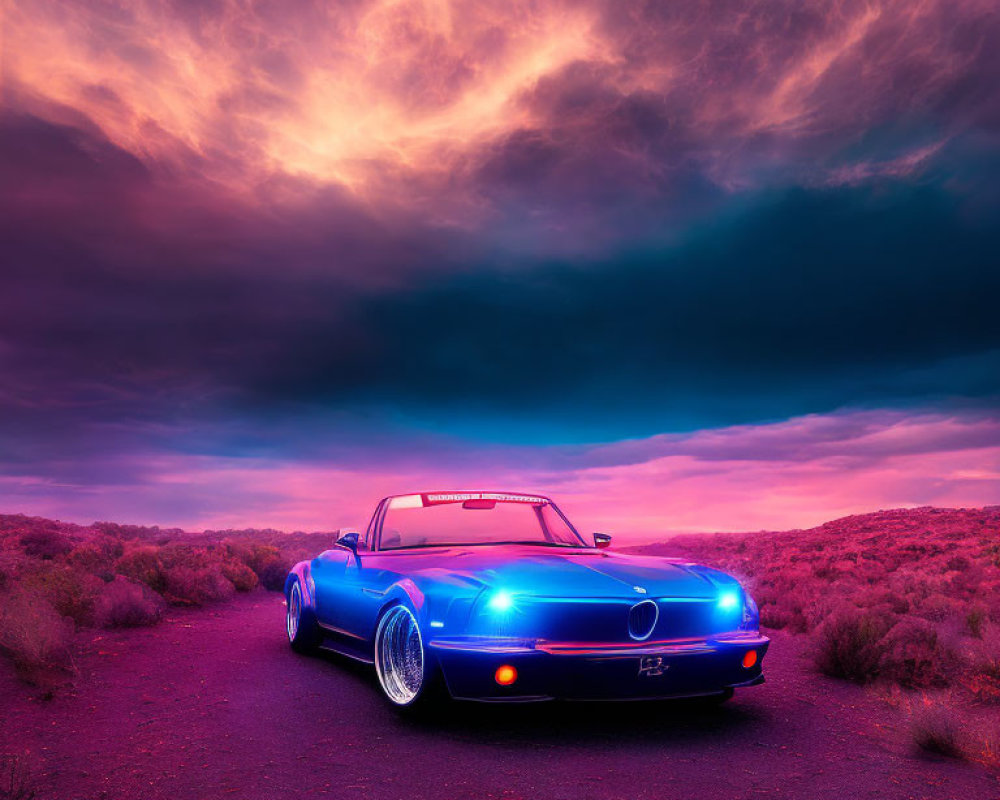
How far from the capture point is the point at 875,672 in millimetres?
7863

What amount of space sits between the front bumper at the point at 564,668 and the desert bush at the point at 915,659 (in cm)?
355

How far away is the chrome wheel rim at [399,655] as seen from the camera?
5723mm

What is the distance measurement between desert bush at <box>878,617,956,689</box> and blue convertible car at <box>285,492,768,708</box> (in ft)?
9.13

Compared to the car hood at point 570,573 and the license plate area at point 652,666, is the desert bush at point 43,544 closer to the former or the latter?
the car hood at point 570,573

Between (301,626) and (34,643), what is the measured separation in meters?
2.33

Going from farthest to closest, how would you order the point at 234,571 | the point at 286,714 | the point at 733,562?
the point at 733,562 < the point at 234,571 < the point at 286,714

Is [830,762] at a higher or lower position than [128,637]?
lower

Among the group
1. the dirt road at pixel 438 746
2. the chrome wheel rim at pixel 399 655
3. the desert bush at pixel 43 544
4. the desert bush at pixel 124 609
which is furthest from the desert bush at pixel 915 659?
the desert bush at pixel 43 544

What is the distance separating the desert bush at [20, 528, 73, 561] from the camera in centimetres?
2091

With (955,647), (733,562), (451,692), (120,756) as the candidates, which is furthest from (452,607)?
(733,562)

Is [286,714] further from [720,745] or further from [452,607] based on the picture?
[720,745]

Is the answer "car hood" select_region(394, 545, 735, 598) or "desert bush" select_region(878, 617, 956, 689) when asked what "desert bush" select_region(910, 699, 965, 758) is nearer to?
"car hood" select_region(394, 545, 735, 598)

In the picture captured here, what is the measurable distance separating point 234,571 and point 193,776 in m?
11.6

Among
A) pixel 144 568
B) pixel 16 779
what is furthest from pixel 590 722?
pixel 144 568
